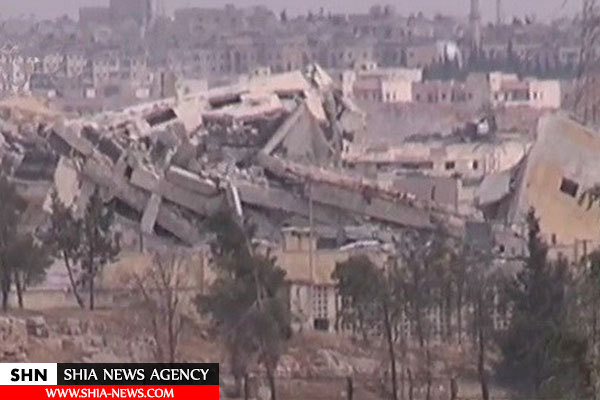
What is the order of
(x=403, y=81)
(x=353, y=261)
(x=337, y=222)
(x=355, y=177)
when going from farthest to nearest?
(x=403, y=81)
(x=355, y=177)
(x=337, y=222)
(x=353, y=261)

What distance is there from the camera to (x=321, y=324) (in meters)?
8.32

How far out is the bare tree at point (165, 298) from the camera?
308 inches

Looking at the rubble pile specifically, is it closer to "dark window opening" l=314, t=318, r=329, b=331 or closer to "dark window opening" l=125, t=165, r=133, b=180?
"dark window opening" l=125, t=165, r=133, b=180

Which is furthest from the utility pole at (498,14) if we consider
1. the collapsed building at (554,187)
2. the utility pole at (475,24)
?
the collapsed building at (554,187)

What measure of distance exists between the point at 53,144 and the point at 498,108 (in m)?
5.76

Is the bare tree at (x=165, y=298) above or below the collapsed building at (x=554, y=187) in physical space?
below

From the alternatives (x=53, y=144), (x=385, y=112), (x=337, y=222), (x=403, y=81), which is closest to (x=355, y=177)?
(x=337, y=222)

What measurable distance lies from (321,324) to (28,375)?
12.2 feet

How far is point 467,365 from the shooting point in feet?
24.7

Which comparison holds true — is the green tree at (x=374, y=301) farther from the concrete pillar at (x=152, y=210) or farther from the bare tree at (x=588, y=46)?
the bare tree at (x=588, y=46)

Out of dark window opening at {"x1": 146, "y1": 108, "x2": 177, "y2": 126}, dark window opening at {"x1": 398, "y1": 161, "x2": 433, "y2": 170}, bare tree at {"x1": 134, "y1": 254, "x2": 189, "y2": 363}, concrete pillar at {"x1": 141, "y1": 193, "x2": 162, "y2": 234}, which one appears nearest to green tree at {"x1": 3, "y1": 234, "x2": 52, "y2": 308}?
bare tree at {"x1": 134, "y1": 254, "x2": 189, "y2": 363}

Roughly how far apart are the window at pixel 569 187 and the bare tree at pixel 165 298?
1.73m

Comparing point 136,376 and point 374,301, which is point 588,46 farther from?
point 374,301

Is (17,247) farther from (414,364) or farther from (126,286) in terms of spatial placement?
(414,364)
